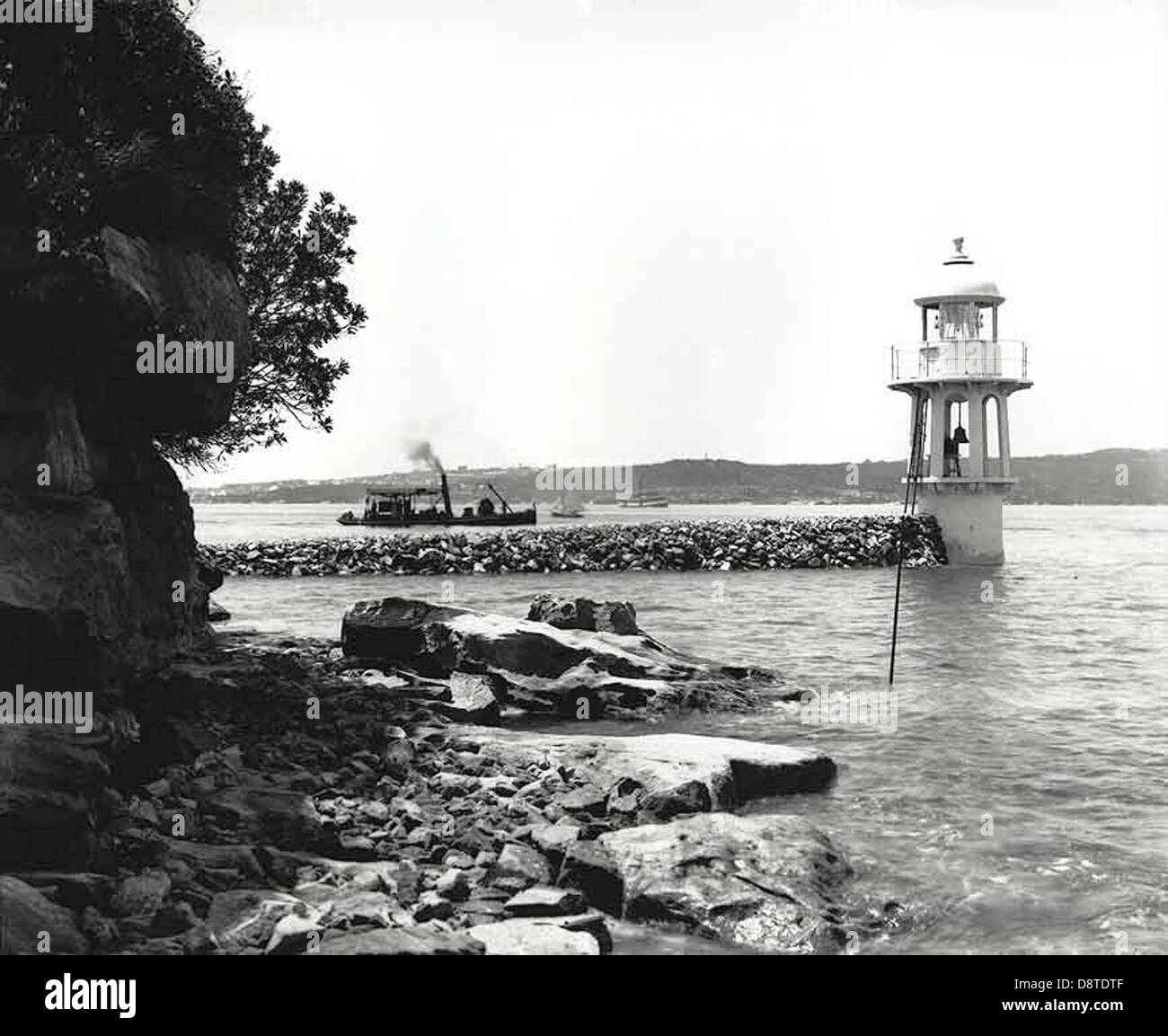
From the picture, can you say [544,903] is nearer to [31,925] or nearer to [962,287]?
[31,925]

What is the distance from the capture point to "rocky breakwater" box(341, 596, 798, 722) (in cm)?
1919

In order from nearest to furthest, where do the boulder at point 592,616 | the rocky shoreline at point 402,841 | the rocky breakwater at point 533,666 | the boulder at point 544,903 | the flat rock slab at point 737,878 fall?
the rocky shoreline at point 402,841, the boulder at point 544,903, the flat rock slab at point 737,878, the rocky breakwater at point 533,666, the boulder at point 592,616

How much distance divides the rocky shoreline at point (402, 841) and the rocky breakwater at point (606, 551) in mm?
36361

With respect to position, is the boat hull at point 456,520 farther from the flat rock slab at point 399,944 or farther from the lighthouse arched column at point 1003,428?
the flat rock slab at point 399,944

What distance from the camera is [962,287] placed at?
47.2 metres

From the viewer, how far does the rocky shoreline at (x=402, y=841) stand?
8852 mm

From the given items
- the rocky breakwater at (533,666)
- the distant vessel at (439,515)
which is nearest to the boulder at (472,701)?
the rocky breakwater at (533,666)

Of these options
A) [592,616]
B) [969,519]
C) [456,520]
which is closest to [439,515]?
[456,520]

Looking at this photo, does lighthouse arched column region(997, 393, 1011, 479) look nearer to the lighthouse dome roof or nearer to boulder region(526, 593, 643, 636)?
the lighthouse dome roof

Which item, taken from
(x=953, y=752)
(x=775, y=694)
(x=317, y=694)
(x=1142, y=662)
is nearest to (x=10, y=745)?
(x=317, y=694)

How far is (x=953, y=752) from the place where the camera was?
58.0 ft

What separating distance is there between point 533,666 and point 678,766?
6.87 metres
